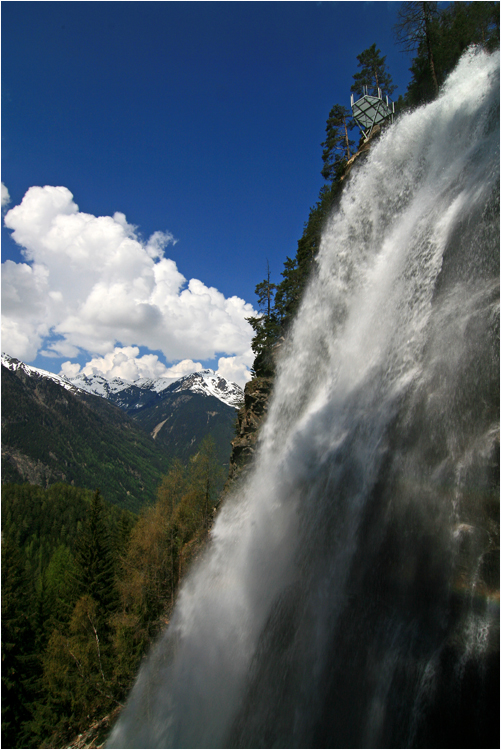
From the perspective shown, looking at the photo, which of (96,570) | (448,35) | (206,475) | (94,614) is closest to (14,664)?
(94,614)

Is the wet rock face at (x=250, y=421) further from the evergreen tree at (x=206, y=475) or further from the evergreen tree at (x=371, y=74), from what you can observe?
the evergreen tree at (x=371, y=74)

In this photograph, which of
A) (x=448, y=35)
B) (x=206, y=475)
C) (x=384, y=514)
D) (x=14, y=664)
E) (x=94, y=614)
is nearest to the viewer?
(x=384, y=514)

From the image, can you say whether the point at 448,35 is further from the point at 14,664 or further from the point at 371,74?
the point at 14,664

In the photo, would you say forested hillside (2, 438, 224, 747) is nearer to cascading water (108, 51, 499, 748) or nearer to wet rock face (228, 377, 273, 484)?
wet rock face (228, 377, 273, 484)

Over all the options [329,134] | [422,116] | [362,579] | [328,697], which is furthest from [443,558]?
[329,134]

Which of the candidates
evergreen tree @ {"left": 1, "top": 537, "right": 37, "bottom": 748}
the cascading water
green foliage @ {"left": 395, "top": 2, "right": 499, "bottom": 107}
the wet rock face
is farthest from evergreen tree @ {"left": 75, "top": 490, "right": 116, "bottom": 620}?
green foliage @ {"left": 395, "top": 2, "right": 499, "bottom": 107}

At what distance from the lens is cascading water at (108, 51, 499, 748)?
7.87 m

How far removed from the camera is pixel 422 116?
16344 millimetres

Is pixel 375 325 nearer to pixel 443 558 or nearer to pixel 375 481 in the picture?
pixel 375 481

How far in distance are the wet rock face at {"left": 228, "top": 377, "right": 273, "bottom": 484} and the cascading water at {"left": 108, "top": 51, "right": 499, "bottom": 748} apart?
6.49m

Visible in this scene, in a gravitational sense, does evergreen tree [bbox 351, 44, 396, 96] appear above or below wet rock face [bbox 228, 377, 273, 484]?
above

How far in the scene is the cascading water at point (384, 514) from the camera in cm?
787

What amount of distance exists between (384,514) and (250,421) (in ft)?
53.9

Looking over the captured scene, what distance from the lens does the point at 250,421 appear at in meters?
25.8
